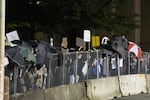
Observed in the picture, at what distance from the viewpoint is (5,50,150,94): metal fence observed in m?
12.2

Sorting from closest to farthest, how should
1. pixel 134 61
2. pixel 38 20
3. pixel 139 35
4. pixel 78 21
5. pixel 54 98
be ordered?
1. pixel 54 98
2. pixel 134 61
3. pixel 78 21
4. pixel 38 20
5. pixel 139 35

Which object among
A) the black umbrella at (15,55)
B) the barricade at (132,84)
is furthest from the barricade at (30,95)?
the barricade at (132,84)

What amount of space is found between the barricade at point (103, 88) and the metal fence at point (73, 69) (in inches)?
17.6

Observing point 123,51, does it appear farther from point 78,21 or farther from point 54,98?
point 54,98

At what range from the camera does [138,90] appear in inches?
704

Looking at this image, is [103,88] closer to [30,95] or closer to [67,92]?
[67,92]

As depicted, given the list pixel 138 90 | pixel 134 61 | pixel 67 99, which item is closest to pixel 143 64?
pixel 134 61

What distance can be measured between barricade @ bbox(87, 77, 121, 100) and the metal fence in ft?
1.47

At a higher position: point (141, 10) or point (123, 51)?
point (141, 10)

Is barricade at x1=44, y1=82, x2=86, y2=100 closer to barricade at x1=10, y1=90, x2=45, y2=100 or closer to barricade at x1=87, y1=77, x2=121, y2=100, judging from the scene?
barricade at x1=10, y1=90, x2=45, y2=100

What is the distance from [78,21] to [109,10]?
167cm

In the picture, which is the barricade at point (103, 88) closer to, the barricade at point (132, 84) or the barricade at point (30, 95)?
the barricade at point (132, 84)

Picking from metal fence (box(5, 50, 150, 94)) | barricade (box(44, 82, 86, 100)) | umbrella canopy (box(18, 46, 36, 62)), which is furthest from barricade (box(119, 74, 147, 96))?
umbrella canopy (box(18, 46, 36, 62))

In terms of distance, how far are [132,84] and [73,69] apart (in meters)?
3.57
